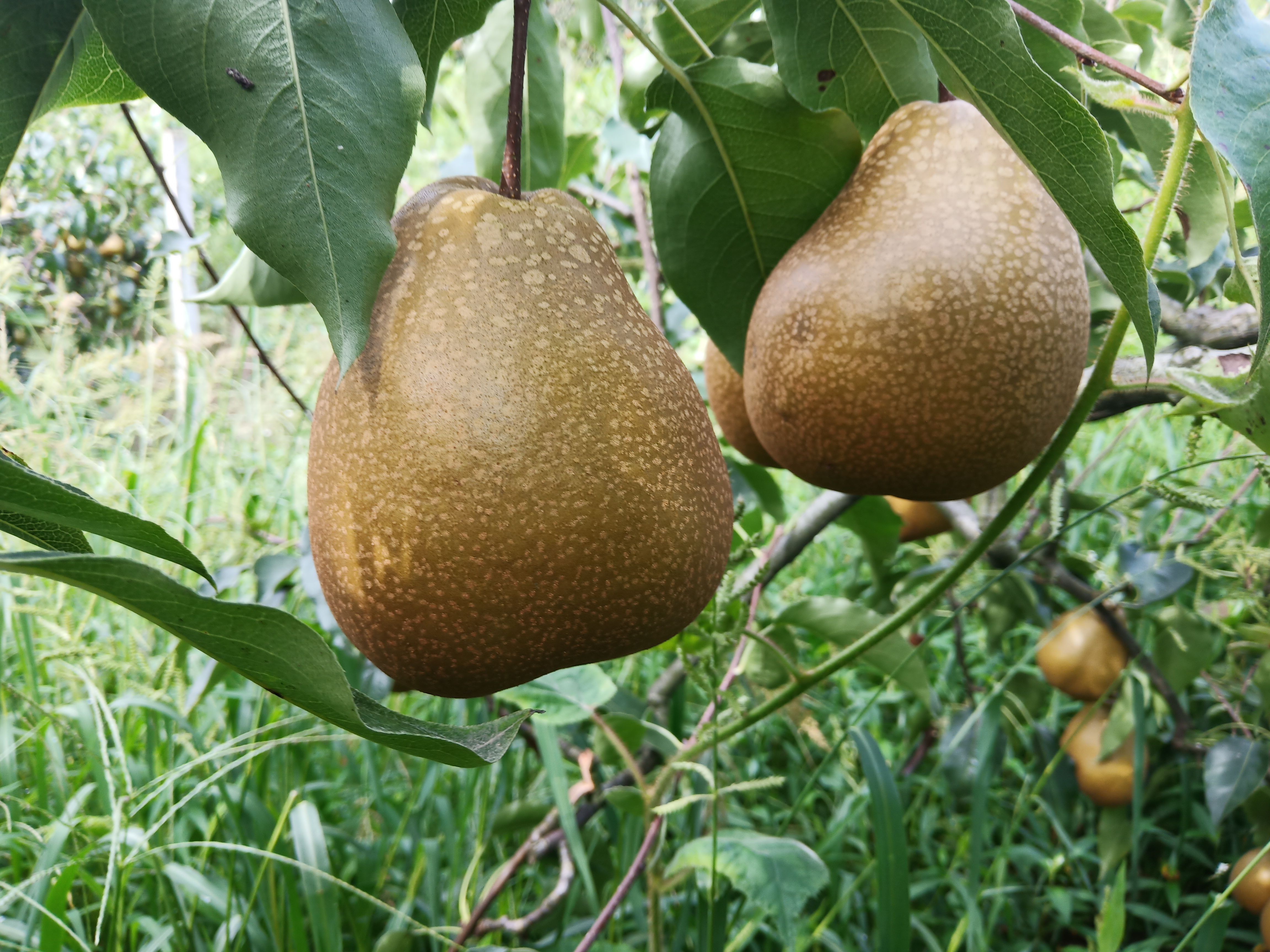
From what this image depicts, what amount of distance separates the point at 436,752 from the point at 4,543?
111 cm

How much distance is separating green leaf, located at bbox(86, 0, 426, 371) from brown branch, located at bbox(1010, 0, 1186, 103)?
34 centimetres

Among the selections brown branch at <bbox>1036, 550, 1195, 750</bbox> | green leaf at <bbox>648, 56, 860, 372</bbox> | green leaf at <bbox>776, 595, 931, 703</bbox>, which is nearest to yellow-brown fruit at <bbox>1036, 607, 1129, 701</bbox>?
brown branch at <bbox>1036, 550, 1195, 750</bbox>

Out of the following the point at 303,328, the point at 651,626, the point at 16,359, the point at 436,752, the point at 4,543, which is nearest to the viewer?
the point at 436,752

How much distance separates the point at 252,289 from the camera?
31.3 inches

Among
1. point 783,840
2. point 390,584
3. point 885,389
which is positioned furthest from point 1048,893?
point 390,584

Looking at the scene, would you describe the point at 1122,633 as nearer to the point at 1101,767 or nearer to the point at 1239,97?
the point at 1101,767

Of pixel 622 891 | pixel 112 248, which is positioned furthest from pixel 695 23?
pixel 112 248

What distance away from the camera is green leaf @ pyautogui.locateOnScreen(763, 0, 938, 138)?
0.64m

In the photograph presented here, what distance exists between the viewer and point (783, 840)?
888 millimetres

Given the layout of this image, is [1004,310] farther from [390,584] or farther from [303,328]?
[303,328]

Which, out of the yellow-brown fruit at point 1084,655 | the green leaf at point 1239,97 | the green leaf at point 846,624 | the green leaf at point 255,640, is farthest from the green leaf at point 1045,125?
the yellow-brown fruit at point 1084,655

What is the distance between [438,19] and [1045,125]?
33cm

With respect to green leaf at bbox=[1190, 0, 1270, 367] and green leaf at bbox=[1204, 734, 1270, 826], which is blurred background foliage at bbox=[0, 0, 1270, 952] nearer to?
green leaf at bbox=[1204, 734, 1270, 826]

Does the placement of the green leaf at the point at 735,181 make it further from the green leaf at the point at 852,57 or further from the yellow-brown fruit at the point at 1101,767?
the yellow-brown fruit at the point at 1101,767
